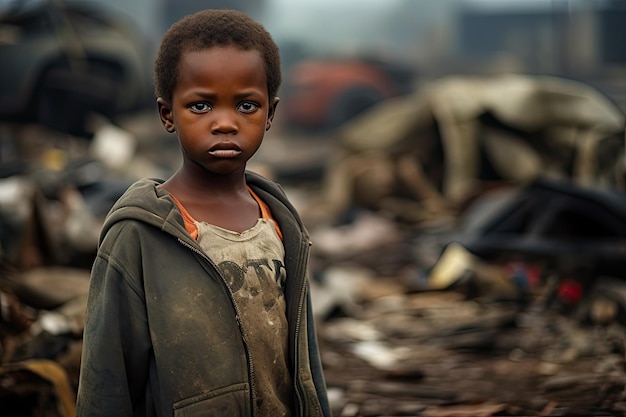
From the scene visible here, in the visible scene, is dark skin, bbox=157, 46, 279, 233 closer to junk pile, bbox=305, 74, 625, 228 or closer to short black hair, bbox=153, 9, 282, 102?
short black hair, bbox=153, 9, 282, 102

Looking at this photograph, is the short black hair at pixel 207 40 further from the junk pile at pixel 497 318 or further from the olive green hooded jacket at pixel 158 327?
the junk pile at pixel 497 318

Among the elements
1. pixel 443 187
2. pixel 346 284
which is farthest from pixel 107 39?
pixel 346 284

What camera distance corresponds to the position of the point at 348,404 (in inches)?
161

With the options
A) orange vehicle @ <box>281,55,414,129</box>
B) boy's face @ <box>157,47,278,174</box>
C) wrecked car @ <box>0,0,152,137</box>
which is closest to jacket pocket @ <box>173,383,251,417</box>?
boy's face @ <box>157,47,278,174</box>

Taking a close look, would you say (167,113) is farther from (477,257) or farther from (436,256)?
(436,256)

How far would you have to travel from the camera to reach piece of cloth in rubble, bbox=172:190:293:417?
2.11m

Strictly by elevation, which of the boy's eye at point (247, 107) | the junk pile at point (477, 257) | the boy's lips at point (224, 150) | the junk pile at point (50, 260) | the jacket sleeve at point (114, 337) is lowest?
the junk pile at point (477, 257)

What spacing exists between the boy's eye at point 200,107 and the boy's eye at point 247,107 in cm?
7

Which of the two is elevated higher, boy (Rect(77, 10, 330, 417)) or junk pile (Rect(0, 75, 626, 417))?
boy (Rect(77, 10, 330, 417))

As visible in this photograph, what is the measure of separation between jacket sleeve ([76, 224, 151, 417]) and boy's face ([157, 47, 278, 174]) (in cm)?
27

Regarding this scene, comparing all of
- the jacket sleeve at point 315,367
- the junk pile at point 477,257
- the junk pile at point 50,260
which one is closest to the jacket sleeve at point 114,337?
the jacket sleeve at point 315,367

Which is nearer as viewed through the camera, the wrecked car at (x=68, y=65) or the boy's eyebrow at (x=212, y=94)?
the boy's eyebrow at (x=212, y=94)

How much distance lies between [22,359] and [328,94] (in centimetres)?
1427

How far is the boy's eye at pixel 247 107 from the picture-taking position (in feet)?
6.85
